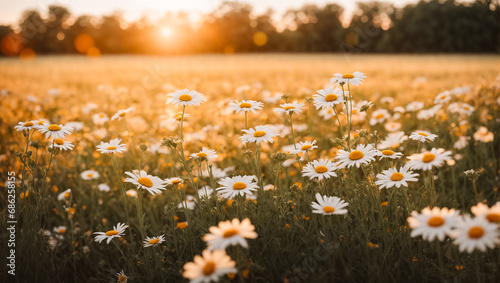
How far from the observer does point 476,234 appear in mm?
1215

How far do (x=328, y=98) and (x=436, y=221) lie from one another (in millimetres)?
978

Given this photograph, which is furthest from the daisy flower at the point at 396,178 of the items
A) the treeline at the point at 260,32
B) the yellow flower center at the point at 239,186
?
the treeline at the point at 260,32

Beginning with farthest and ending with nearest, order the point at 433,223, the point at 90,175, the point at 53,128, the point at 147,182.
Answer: the point at 90,175
the point at 53,128
the point at 147,182
the point at 433,223

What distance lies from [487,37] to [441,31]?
15.2 ft

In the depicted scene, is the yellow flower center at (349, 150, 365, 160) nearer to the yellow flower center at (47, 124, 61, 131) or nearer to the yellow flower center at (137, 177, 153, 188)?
the yellow flower center at (137, 177, 153, 188)

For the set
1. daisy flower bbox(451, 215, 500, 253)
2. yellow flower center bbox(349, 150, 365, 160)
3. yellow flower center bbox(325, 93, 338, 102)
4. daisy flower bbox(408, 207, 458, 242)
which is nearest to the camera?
daisy flower bbox(451, 215, 500, 253)

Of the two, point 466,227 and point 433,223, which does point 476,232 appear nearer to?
point 466,227

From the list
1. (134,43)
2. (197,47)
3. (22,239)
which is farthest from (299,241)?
(134,43)

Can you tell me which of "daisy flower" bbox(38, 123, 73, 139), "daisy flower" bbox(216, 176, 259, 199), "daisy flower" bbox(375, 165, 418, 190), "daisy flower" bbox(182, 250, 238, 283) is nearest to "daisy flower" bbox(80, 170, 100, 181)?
"daisy flower" bbox(38, 123, 73, 139)

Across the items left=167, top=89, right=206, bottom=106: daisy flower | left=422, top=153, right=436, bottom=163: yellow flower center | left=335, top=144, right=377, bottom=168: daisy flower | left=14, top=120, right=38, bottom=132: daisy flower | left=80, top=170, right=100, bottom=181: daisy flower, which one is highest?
left=167, top=89, right=206, bottom=106: daisy flower

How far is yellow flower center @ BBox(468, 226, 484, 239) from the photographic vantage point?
1212 mm

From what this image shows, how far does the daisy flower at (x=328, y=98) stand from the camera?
2053 millimetres

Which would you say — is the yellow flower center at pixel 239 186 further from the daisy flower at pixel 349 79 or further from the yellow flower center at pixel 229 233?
the daisy flower at pixel 349 79

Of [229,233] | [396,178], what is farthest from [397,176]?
[229,233]
